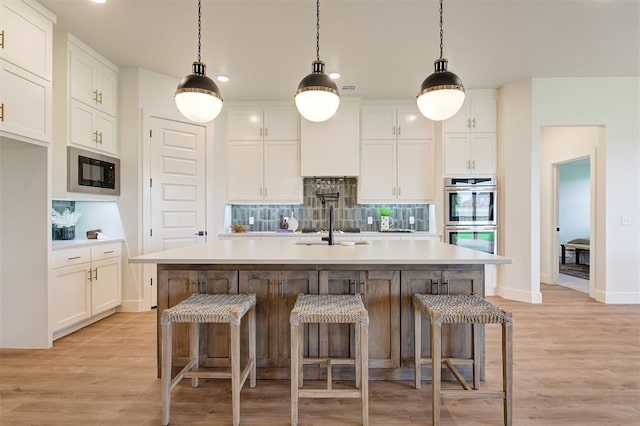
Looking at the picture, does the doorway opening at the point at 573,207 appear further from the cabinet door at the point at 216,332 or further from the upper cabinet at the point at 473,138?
the cabinet door at the point at 216,332

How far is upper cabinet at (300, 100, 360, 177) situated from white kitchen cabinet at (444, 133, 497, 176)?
128 cm

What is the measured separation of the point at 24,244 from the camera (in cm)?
288

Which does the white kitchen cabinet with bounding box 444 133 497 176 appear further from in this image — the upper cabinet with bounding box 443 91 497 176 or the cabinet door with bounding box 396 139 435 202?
the cabinet door with bounding box 396 139 435 202

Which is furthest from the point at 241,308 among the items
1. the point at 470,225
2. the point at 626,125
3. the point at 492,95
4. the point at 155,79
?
the point at 626,125

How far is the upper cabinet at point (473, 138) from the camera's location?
4.71 m

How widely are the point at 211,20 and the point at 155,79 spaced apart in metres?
1.47

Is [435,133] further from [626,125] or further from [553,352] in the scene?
[553,352]

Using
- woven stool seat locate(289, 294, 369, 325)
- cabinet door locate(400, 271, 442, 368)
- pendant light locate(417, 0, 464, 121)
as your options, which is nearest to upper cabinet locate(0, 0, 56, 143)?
woven stool seat locate(289, 294, 369, 325)

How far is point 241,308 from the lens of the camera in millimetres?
1911

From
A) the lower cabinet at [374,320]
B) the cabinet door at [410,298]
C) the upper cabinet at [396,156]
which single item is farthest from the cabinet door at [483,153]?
the lower cabinet at [374,320]

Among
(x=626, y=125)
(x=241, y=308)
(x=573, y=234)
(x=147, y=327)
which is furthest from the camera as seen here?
(x=573, y=234)

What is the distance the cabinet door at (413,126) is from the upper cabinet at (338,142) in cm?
64

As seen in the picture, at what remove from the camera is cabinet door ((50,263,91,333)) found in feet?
9.81

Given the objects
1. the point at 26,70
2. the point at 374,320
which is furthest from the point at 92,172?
the point at 374,320
